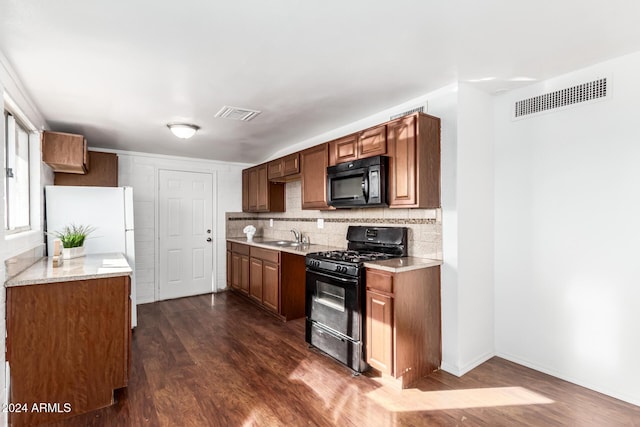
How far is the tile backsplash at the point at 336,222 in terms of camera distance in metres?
2.86

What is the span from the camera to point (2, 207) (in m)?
1.98

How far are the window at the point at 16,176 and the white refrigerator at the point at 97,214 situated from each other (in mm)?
377

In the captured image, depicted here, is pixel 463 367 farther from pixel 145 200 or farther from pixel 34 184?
pixel 145 200

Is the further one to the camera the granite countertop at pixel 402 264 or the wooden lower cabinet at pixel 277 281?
the wooden lower cabinet at pixel 277 281

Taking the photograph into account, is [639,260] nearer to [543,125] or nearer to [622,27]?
[543,125]

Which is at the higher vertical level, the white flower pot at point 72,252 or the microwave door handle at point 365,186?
the microwave door handle at point 365,186

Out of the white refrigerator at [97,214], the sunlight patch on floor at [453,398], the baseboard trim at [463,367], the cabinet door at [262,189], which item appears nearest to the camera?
the sunlight patch on floor at [453,398]

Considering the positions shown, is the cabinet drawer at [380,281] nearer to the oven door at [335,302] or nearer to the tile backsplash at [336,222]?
the oven door at [335,302]

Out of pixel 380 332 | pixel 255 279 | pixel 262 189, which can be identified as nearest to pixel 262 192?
pixel 262 189

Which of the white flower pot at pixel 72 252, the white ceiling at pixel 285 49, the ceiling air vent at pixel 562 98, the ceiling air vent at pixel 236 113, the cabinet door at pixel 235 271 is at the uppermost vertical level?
the white ceiling at pixel 285 49

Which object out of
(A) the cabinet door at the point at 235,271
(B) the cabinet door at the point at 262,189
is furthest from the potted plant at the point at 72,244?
(B) the cabinet door at the point at 262,189

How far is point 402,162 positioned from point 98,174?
3.75 meters

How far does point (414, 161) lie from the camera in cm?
263

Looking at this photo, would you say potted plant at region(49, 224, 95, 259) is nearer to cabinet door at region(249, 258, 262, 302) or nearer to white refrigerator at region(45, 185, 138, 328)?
white refrigerator at region(45, 185, 138, 328)
